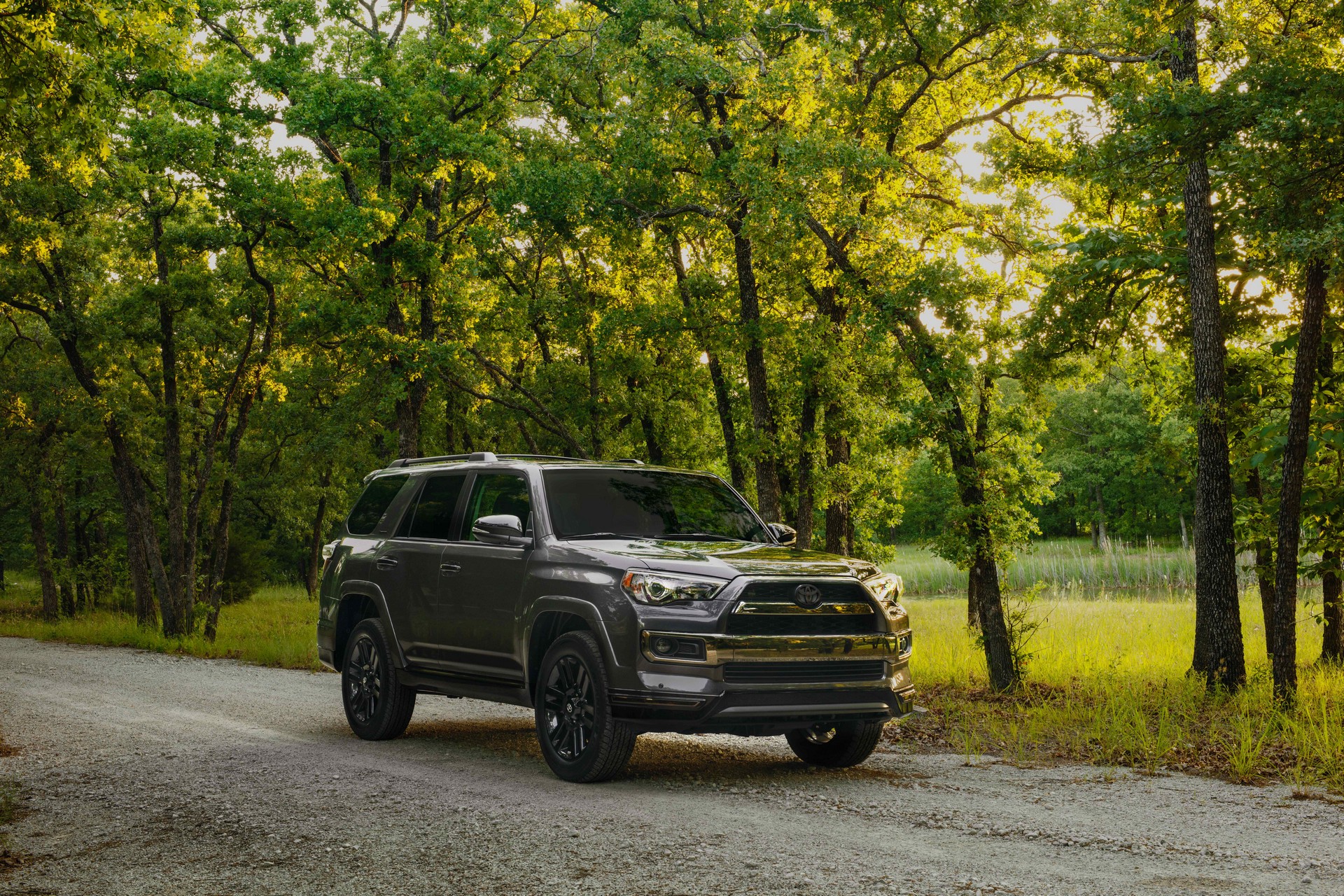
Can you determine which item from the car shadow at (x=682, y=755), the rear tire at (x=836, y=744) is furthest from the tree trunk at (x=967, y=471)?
the rear tire at (x=836, y=744)

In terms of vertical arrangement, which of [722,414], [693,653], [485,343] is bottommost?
[693,653]

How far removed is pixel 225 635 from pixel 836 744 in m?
18.2

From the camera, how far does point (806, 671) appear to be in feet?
24.5

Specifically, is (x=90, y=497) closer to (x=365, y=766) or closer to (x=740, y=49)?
(x=740, y=49)

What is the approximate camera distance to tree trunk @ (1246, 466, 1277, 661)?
43.2 feet

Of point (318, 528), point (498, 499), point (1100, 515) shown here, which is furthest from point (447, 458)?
point (1100, 515)

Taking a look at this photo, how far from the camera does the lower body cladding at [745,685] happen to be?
7.18m

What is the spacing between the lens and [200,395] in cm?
2975

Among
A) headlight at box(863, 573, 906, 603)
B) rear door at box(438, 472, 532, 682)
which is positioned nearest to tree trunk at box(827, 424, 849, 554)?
rear door at box(438, 472, 532, 682)

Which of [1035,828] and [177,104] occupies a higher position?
[177,104]

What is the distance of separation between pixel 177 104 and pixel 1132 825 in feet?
63.8

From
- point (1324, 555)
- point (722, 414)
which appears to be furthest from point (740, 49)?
point (1324, 555)

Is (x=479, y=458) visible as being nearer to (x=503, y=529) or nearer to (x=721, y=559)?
(x=503, y=529)

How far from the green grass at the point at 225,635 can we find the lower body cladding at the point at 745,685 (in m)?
11.3
